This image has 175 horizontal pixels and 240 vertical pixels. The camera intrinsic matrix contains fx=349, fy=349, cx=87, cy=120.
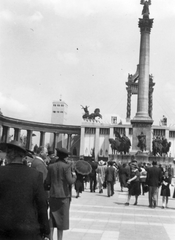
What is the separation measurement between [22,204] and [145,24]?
45508 mm

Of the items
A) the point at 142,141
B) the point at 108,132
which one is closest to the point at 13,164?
the point at 142,141

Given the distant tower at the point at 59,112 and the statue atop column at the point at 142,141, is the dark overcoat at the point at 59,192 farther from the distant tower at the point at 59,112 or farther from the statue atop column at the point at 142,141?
the distant tower at the point at 59,112

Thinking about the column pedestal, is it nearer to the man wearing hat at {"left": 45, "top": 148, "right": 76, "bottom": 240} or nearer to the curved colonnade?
the man wearing hat at {"left": 45, "top": 148, "right": 76, "bottom": 240}

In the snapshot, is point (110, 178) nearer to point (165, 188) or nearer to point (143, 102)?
point (165, 188)

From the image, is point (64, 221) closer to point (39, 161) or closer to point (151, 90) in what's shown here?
point (39, 161)

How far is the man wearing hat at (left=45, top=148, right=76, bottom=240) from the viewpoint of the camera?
754 cm

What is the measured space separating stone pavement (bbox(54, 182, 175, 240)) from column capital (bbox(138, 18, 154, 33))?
35090 millimetres

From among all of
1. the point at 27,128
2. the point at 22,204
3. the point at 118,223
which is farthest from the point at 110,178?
the point at 27,128

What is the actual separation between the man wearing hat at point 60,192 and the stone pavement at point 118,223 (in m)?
1.25

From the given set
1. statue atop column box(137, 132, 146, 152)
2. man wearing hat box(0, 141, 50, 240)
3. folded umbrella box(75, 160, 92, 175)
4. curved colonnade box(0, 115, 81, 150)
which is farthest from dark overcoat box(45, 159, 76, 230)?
curved colonnade box(0, 115, 81, 150)

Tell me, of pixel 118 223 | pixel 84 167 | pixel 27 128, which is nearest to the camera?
pixel 118 223

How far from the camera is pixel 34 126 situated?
86.2 m

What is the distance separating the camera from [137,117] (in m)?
44.0

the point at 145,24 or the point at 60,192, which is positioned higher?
the point at 145,24
